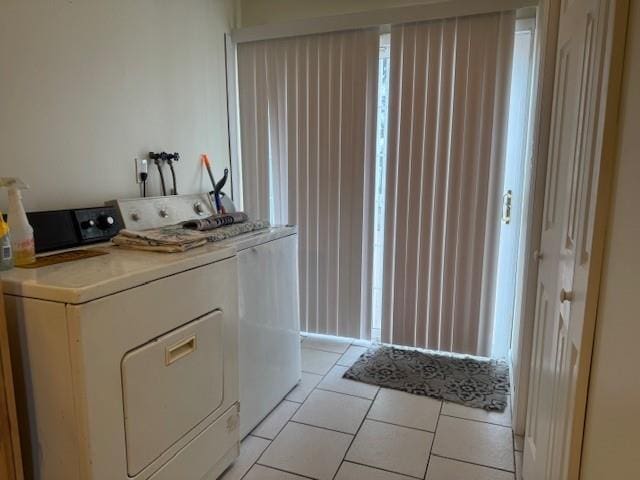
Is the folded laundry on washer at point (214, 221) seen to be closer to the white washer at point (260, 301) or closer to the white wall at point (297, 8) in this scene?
the white washer at point (260, 301)

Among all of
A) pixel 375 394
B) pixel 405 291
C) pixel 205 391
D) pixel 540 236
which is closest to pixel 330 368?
pixel 375 394

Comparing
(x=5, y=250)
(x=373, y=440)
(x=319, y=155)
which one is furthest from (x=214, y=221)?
(x=373, y=440)

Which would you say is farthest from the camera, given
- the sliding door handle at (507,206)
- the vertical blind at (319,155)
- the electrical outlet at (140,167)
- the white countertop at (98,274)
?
the vertical blind at (319,155)

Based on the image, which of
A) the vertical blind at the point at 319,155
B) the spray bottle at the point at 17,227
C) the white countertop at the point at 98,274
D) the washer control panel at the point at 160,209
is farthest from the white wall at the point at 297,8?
the spray bottle at the point at 17,227

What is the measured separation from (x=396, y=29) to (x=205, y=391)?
7.61ft

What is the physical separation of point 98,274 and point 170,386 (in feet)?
1.50

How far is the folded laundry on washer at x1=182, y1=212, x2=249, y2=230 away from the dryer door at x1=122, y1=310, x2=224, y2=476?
19.2 inches

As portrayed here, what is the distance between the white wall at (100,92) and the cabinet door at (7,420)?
74 centimetres

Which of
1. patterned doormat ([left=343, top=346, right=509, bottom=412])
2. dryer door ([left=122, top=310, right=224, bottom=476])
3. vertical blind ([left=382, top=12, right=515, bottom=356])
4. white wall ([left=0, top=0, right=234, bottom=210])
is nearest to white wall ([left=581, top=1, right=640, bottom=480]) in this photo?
dryer door ([left=122, top=310, right=224, bottom=476])

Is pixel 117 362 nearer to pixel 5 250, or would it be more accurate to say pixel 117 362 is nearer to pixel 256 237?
pixel 5 250

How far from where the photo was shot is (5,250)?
1.28 meters

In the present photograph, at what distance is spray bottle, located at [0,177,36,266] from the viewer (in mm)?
1365

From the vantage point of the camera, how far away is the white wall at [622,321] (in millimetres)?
753

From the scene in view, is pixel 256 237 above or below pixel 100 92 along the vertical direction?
below
